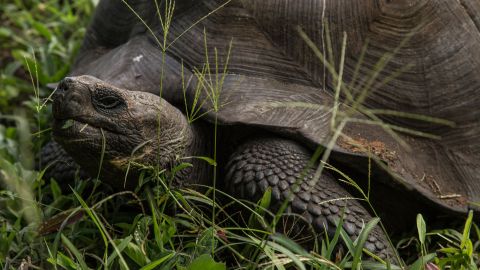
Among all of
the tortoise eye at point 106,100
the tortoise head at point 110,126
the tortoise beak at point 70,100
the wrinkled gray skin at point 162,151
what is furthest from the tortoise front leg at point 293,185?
the tortoise beak at point 70,100

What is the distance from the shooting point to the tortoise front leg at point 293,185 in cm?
282

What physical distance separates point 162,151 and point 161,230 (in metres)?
0.35

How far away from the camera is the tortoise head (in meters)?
2.76

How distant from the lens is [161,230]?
275cm

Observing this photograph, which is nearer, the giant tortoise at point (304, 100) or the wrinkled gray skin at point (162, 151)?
the wrinkled gray skin at point (162, 151)

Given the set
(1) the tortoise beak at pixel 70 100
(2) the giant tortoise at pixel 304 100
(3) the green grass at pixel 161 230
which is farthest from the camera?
(2) the giant tortoise at pixel 304 100

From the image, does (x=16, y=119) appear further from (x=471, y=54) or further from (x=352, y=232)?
(x=471, y=54)

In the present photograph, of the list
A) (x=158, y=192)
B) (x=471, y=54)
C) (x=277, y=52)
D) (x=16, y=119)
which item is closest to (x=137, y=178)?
(x=158, y=192)

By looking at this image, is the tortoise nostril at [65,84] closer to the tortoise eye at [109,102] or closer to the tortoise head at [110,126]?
the tortoise head at [110,126]

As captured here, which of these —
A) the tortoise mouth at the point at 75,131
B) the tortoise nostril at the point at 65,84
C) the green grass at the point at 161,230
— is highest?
the tortoise nostril at the point at 65,84

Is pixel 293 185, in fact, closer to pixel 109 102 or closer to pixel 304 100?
pixel 304 100

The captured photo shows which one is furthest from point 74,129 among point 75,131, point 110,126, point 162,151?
point 162,151

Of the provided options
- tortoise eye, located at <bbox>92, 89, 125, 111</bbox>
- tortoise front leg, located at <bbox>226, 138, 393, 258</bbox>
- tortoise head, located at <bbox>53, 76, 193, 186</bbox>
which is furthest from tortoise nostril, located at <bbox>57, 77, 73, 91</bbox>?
tortoise front leg, located at <bbox>226, 138, 393, 258</bbox>

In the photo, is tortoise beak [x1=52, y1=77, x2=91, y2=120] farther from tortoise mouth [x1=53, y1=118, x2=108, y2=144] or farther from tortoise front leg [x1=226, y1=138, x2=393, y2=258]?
tortoise front leg [x1=226, y1=138, x2=393, y2=258]
